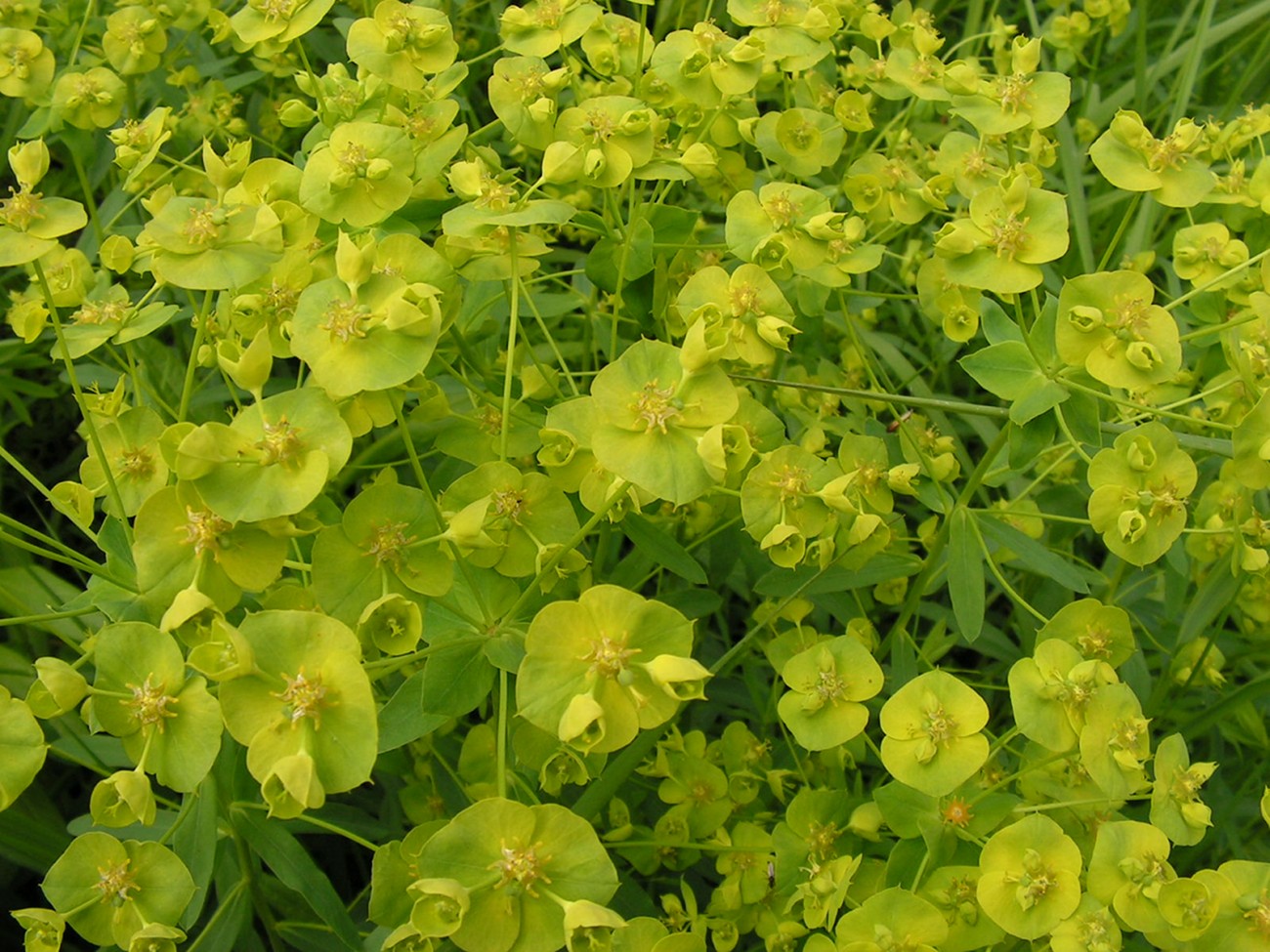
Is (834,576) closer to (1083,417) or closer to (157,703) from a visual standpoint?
(1083,417)

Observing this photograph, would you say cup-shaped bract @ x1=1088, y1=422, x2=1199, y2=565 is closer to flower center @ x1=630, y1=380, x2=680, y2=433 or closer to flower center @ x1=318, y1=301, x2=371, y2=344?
flower center @ x1=630, y1=380, x2=680, y2=433

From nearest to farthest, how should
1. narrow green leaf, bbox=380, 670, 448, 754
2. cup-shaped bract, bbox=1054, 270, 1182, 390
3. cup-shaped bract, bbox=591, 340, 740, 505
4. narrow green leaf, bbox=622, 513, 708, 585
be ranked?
1. cup-shaped bract, bbox=591, 340, 740, 505
2. narrow green leaf, bbox=380, 670, 448, 754
3. cup-shaped bract, bbox=1054, 270, 1182, 390
4. narrow green leaf, bbox=622, 513, 708, 585

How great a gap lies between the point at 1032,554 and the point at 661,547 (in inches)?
24.8

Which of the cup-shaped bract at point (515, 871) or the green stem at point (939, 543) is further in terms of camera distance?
the green stem at point (939, 543)

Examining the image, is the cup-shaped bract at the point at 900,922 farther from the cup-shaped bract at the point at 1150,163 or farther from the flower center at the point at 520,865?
the cup-shaped bract at the point at 1150,163

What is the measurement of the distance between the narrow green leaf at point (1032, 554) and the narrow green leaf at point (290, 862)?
114 cm

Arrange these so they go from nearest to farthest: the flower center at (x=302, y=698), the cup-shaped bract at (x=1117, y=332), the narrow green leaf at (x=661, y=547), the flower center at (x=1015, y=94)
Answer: the flower center at (x=302, y=698) → the cup-shaped bract at (x=1117, y=332) → the narrow green leaf at (x=661, y=547) → the flower center at (x=1015, y=94)

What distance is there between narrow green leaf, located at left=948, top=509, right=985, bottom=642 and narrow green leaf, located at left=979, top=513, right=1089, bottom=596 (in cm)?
5

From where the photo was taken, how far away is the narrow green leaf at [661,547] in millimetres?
1757

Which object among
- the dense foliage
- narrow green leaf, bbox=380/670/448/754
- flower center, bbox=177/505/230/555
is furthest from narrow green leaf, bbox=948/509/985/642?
flower center, bbox=177/505/230/555

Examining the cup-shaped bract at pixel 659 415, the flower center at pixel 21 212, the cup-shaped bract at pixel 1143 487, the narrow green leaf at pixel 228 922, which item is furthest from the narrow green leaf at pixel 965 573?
the flower center at pixel 21 212

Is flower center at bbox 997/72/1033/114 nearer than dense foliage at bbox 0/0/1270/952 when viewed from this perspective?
No

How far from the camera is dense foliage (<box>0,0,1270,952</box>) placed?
54.9 inches

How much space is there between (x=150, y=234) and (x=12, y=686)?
1.13 meters
